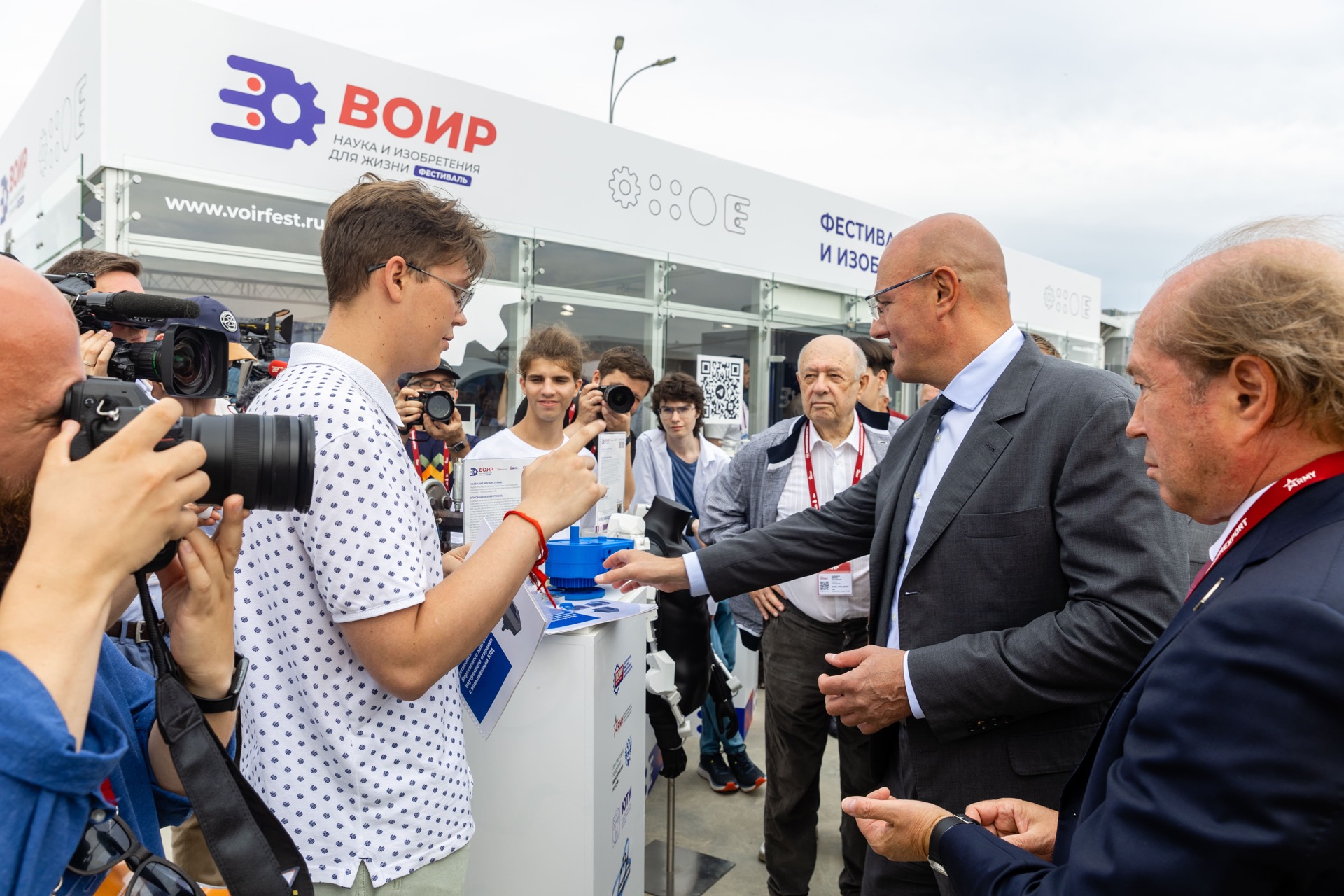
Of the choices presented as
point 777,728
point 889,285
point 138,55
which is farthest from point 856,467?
point 138,55

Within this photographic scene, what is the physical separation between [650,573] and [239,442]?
5.02ft

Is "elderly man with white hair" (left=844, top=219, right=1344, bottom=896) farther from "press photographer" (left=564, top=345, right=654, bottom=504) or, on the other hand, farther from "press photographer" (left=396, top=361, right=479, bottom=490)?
"press photographer" (left=564, top=345, right=654, bottom=504)

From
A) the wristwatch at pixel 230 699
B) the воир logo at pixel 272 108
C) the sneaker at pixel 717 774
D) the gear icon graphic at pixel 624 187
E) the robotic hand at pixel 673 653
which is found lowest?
the sneaker at pixel 717 774

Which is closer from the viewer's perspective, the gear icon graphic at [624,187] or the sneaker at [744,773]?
the sneaker at [744,773]

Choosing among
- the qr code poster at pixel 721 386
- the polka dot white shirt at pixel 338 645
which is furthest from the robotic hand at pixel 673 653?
the qr code poster at pixel 721 386

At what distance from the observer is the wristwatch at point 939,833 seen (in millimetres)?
1154

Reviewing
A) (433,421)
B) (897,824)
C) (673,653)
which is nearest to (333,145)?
(433,421)

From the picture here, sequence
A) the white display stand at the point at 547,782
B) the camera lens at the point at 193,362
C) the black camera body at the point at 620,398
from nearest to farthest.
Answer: the camera lens at the point at 193,362 → the white display stand at the point at 547,782 → the black camera body at the point at 620,398

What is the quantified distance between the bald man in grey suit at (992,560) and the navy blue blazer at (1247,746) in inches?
25.7

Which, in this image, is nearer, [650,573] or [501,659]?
[501,659]

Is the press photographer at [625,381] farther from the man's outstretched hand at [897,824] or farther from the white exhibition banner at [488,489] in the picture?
the man's outstretched hand at [897,824]

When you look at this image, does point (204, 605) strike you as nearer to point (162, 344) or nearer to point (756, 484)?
point (162, 344)

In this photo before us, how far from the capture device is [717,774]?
403 centimetres

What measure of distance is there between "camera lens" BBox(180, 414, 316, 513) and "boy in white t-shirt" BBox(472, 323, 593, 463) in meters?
2.39
